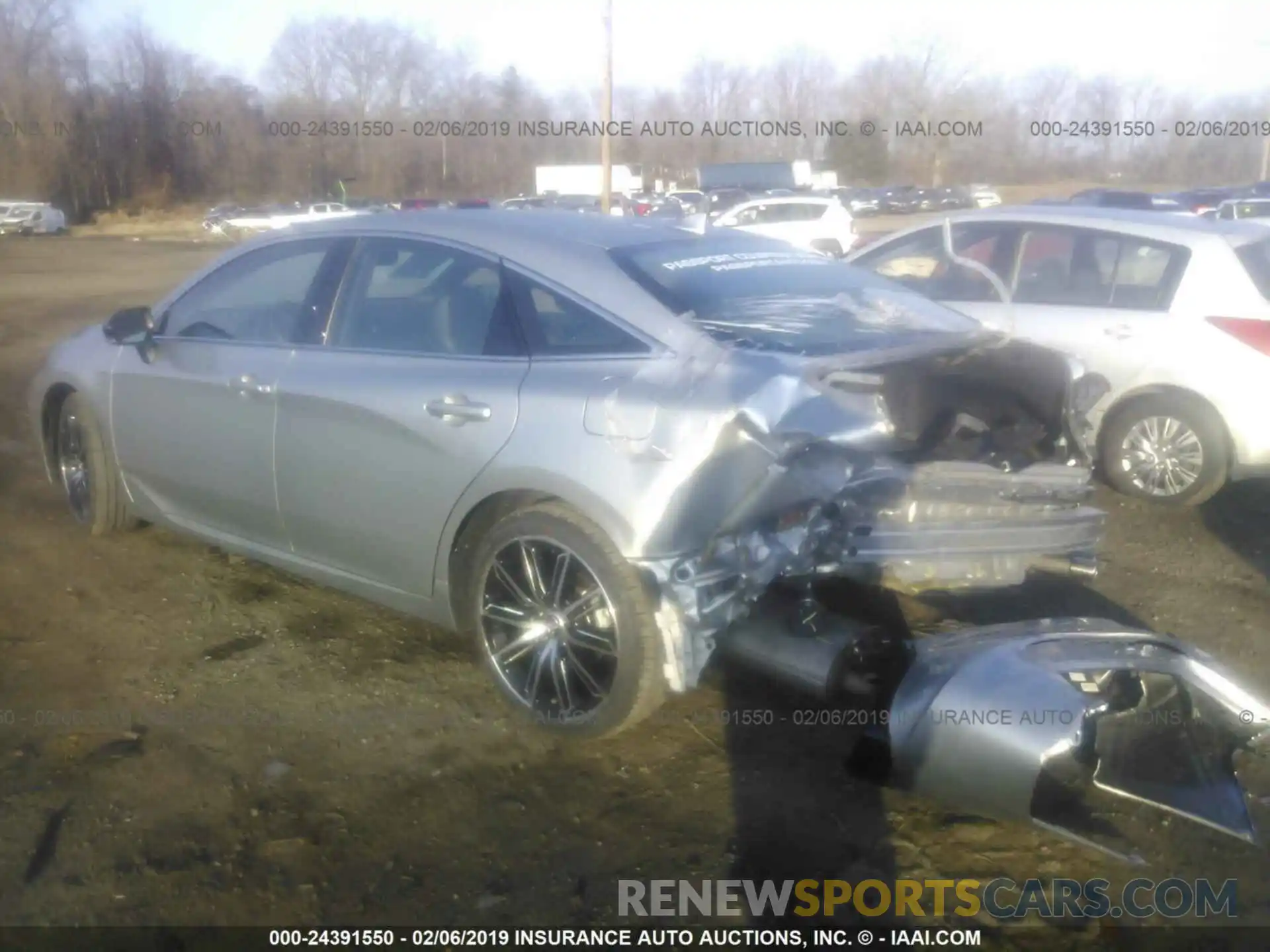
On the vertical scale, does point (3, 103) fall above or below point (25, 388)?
above

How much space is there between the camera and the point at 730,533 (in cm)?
354

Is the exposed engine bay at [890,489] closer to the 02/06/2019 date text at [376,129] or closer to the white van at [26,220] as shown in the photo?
the 02/06/2019 date text at [376,129]

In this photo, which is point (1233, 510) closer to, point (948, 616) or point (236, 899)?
point (948, 616)


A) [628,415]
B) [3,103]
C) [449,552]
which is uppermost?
[3,103]

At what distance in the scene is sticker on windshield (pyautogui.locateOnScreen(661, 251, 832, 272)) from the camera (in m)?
4.19

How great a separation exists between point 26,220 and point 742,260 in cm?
4522

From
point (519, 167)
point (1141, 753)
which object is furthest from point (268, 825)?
point (519, 167)

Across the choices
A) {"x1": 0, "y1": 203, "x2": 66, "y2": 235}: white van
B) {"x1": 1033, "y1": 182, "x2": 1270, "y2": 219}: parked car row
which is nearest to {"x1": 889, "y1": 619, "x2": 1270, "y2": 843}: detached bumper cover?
{"x1": 1033, "y1": 182, "x2": 1270, "y2": 219}: parked car row

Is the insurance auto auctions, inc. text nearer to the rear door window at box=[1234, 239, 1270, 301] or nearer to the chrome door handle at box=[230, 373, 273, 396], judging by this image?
the rear door window at box=[1234, 239, 1270, 301]

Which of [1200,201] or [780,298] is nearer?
[780,298]

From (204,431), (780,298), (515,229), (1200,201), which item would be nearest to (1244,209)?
(1200,201)

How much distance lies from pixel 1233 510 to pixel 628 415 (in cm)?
445

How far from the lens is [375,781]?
143 inches

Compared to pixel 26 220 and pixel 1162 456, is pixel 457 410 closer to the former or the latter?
pixel 1162 456
